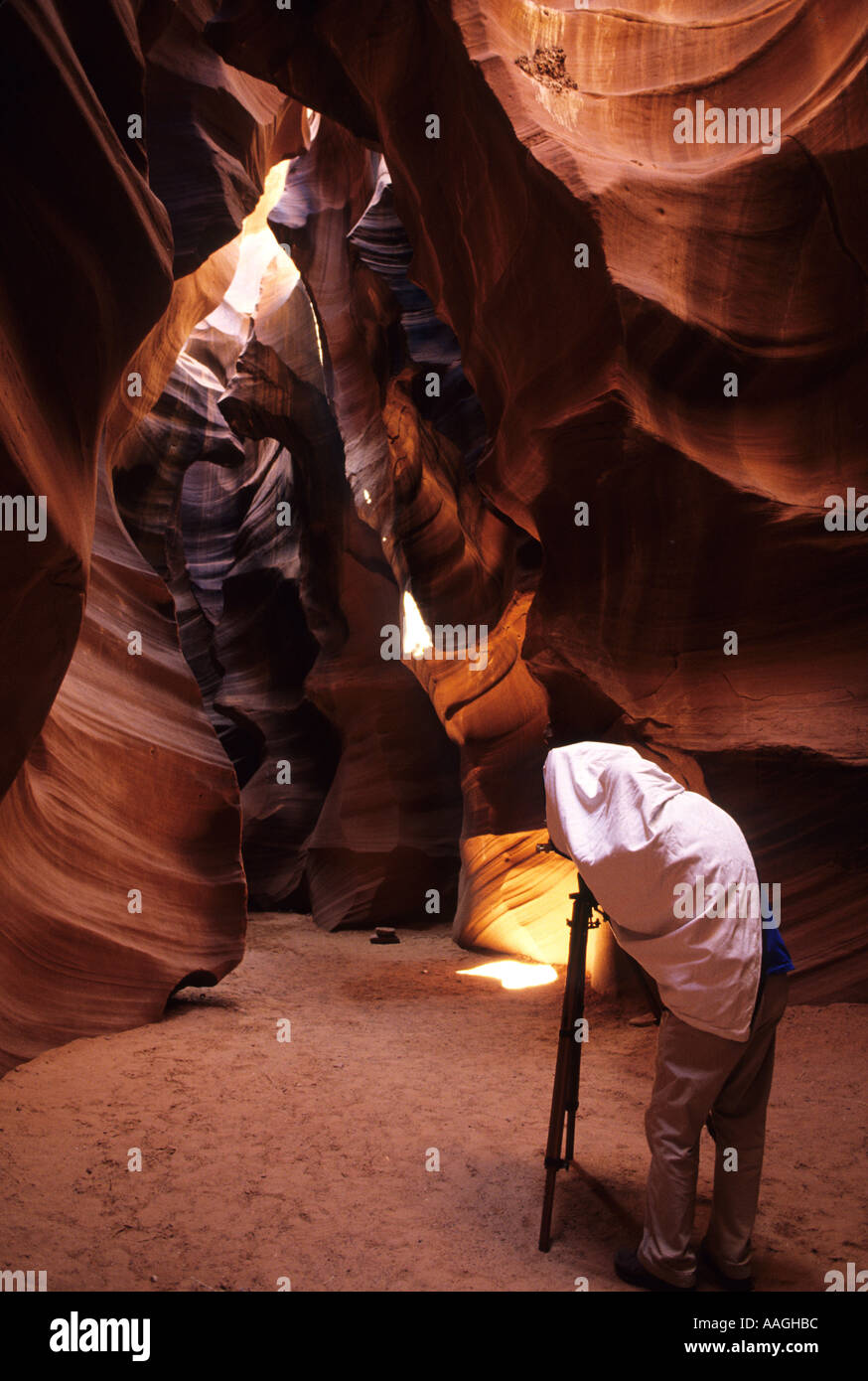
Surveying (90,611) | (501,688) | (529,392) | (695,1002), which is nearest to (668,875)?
(695,1002)

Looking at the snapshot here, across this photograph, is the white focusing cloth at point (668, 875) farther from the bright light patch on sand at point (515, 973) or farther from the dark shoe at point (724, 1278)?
the bright light patch on sand at point (515, 973)

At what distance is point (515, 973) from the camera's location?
35.1ft

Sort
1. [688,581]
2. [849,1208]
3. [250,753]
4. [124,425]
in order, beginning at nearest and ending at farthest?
[849,1208] → [688,581] → [124,425] → [250,753]

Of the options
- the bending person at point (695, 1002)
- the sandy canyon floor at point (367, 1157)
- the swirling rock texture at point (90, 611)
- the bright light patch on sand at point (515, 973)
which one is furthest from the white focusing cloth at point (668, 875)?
the bright light patch on sand at point (515, 973)

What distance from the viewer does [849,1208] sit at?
12.8 feet

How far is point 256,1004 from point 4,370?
6659 mm

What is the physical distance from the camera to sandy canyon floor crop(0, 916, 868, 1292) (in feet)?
11.4

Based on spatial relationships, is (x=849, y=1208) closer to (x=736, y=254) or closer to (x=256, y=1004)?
(x=256, y=1004)

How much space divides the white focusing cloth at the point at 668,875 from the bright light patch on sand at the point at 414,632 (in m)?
11.0

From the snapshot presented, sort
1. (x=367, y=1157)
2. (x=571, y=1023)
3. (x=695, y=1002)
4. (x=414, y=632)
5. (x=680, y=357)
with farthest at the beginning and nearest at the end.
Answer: (x=414, y=632), (x=680, y=357), (x=367, y=1157), (x=571, y=1023), (x=695, y=1002)

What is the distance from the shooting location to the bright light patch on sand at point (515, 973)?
1004cm

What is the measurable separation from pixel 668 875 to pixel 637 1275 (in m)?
1.49

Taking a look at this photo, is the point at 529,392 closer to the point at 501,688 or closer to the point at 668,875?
the point at 501,688
